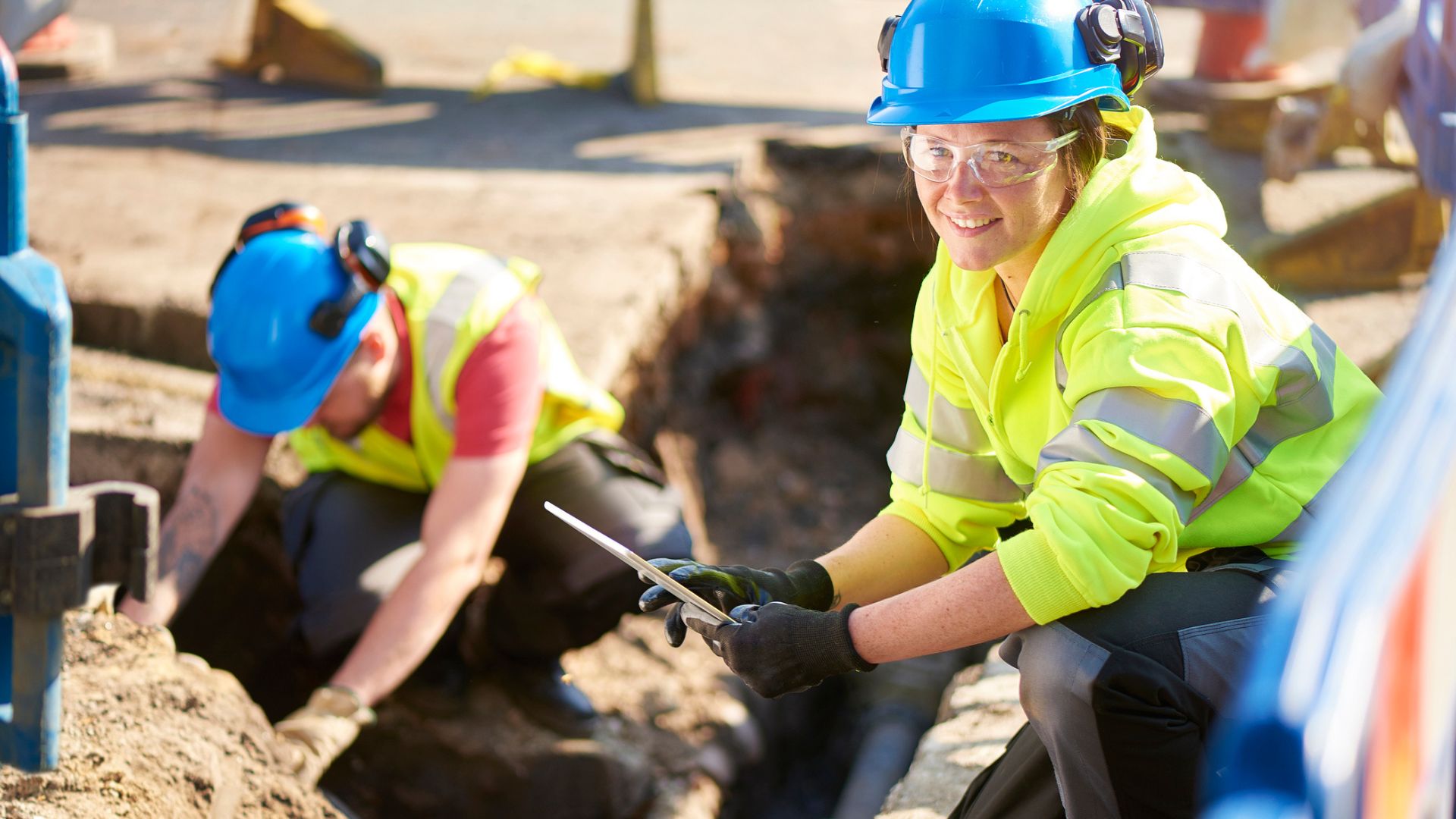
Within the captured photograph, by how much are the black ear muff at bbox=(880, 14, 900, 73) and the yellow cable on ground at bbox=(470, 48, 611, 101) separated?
4.82 m

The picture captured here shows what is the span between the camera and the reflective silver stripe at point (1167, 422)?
1593 millimetres

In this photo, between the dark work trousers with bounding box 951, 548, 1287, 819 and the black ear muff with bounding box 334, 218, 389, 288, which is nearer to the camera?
the dark work trousers with bounding box 951, 548, 1287, 819

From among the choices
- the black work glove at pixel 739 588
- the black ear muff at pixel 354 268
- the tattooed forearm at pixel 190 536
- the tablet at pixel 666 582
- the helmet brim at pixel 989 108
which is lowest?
the tattooed forearm at pixel 190 536

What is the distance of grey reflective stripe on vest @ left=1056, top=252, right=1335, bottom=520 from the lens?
167 centimetres

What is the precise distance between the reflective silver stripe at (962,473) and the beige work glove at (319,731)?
3.95 ft

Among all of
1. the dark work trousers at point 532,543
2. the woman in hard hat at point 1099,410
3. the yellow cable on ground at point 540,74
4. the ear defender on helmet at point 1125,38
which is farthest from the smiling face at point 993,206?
the yellow cable on ground at point 540,74

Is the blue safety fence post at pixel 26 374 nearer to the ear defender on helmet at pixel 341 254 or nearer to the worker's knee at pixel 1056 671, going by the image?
the ear defender on helmet at pixel 341 254

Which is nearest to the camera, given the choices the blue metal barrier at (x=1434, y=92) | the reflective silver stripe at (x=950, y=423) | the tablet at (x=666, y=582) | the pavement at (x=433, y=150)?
the tablet at (x=666, y=582)

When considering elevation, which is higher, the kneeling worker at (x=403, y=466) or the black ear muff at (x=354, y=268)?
the black ear muff at (x=354, y=268)

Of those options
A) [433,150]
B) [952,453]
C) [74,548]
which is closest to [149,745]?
[74,548]

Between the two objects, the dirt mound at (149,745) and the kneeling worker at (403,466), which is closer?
the dirt mound at (149,745)

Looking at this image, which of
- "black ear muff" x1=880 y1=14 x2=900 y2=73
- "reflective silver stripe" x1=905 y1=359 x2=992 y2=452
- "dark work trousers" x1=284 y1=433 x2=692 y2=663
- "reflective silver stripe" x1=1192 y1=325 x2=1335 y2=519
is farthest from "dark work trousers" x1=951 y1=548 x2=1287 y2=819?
"dark work trousers" x1=284 y1=433 x2=692 y2=663

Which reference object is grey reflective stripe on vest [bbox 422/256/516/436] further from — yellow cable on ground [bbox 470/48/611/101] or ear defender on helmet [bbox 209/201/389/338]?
yellow cable on ground [bbox 470/48/611/101]

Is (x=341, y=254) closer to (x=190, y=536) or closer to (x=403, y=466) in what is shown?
(x=403, y=466)
